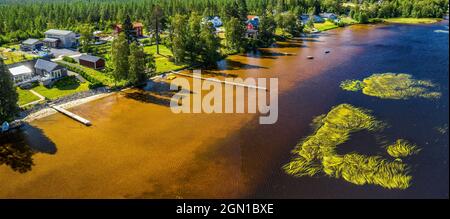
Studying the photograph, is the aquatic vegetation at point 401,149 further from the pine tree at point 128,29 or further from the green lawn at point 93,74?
the pine tree at point 128,29

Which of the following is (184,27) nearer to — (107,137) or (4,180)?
(107,137)

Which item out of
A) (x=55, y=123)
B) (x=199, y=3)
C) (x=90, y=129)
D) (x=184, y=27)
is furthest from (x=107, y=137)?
(x=199, y=3)

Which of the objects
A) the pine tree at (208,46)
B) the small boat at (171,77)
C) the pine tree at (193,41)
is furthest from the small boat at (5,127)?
the pine tree at (208,46)

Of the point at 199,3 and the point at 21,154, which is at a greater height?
the point at 199,3

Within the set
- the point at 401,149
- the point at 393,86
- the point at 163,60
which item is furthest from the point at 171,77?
the point at 401,149

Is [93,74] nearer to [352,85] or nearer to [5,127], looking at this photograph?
[5,127]

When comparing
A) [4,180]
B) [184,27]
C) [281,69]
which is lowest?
[4,180]
